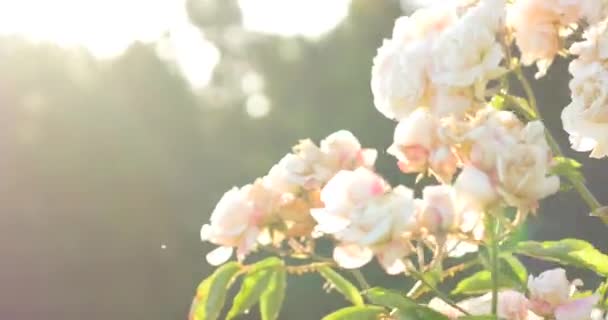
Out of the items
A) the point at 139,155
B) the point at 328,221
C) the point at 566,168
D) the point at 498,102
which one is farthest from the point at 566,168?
the point at 139,155

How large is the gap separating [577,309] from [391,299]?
0.64ft

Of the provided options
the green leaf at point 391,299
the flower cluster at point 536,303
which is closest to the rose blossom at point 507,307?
the flower cluster at point 536,303

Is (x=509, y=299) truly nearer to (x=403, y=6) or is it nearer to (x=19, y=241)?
(x=19, y=241)

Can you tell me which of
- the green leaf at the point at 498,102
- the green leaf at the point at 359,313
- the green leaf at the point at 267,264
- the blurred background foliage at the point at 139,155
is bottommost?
the green leaf at the point at 359,313

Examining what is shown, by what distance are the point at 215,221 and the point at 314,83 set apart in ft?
28.7

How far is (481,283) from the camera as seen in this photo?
1271 mm

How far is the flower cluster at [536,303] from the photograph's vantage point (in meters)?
1.20

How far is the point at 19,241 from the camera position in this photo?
8.48m

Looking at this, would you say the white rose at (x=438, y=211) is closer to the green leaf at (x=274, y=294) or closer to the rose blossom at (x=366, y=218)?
the rose blossom at (x=366, y=218)

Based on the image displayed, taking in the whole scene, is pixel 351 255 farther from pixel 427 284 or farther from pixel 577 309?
pixel 577 309

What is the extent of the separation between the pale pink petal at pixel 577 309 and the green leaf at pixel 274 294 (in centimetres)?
25

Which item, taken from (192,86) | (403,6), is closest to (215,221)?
(403,6)

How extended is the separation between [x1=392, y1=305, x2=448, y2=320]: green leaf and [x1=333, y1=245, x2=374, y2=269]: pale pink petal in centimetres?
5

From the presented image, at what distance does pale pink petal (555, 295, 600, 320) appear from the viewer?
1177 mm
